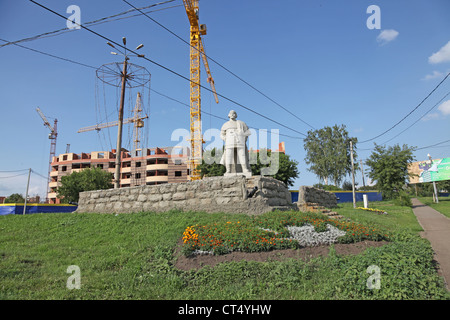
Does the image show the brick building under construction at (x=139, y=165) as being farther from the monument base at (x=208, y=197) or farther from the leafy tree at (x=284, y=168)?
the monument base at (x=208, y=197)

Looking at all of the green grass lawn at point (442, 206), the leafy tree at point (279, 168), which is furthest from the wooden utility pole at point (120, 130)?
the green grass lawn at point (442, 206)

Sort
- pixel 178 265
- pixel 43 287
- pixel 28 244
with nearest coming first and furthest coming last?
pixel 43 287 < pixel 178 265 < pixel 28 244

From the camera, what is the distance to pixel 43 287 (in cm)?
469

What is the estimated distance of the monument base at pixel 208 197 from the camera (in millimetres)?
9469

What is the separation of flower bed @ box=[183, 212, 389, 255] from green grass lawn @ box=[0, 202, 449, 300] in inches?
22.6

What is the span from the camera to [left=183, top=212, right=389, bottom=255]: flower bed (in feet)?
20.2

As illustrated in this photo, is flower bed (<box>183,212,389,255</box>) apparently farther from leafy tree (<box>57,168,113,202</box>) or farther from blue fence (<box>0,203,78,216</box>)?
leafy tree (<box>57,168,113,202</box>)

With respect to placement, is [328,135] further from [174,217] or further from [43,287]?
[43,287]

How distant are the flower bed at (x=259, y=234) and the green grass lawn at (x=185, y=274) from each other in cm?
57

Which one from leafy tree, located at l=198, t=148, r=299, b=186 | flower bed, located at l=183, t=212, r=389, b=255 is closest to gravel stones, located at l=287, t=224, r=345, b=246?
flower bed, located at l=183, t=212, r=389, b=255

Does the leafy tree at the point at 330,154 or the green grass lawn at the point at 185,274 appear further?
the leafy tree at the point at 330,154

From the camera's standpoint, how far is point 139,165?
2377 inches
